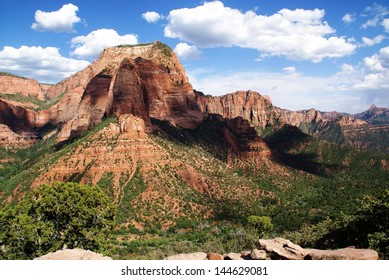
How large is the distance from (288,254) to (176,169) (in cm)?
6453

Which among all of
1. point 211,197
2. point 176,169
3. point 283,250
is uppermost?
point 283,250

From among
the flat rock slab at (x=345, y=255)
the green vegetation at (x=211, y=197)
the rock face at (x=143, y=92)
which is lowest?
the green vegetation at (x=211, y=197)

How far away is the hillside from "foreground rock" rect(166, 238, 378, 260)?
34.9ft

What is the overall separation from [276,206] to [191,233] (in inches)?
1265

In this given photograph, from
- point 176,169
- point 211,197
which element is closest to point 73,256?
point 176,169

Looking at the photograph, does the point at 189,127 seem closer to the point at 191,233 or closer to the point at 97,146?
the point at 97,146

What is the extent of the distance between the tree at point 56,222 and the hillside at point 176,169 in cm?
800

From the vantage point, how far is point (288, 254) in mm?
24438

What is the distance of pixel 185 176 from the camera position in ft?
290

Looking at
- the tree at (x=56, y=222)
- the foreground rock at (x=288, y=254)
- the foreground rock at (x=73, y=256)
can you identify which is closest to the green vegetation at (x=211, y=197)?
the tree at (x=56, y=222)

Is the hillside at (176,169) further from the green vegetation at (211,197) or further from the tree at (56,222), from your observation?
the tree at (56,222)

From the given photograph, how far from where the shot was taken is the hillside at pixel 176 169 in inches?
2908

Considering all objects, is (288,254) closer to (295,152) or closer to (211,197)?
(211,197)
